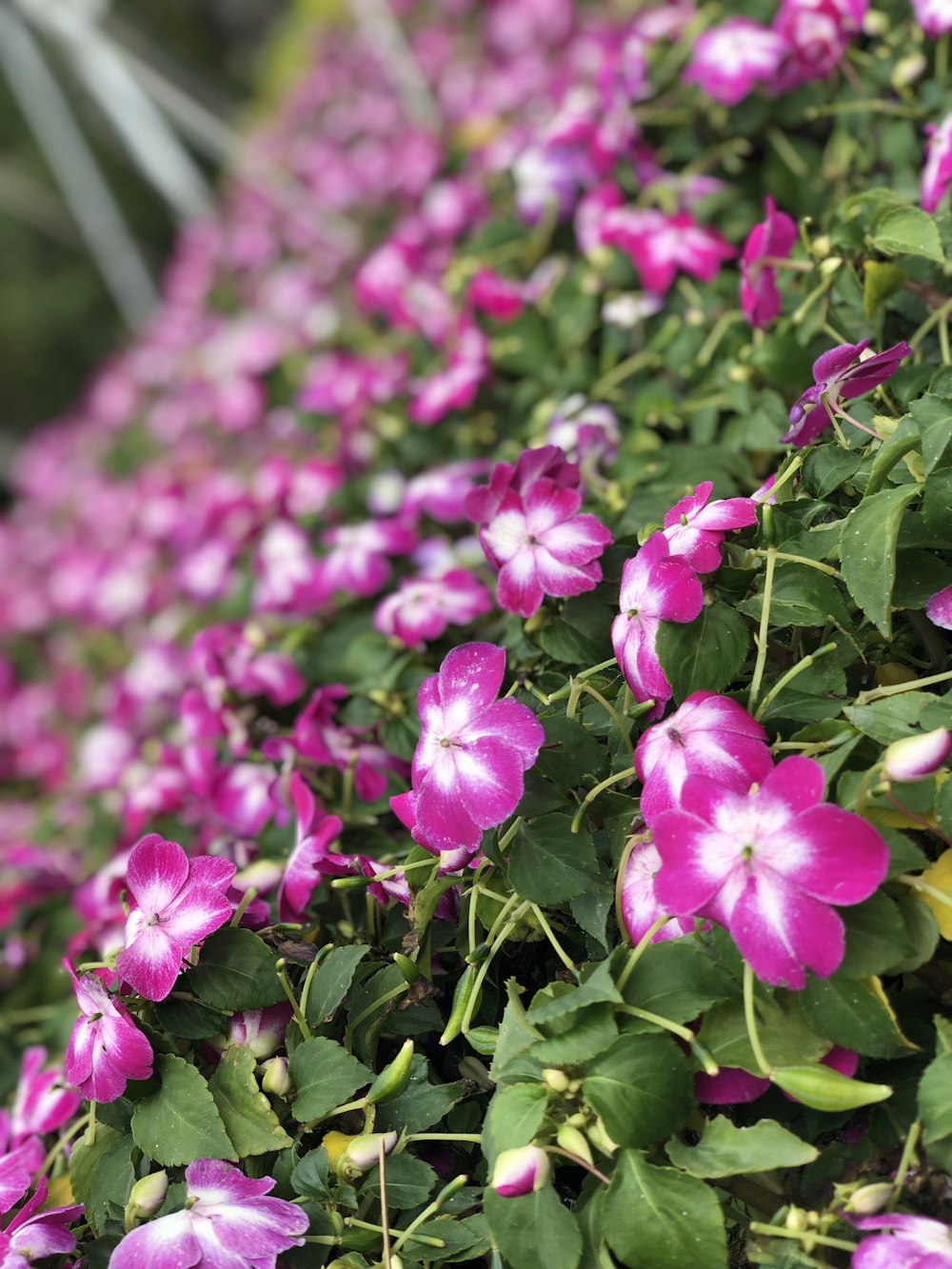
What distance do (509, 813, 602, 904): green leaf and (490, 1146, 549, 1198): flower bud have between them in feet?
0.40

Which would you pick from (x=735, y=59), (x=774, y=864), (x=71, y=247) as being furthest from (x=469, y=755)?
(x=71, y=247)

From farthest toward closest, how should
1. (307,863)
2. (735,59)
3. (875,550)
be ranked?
1. (735,59)
2. (307,863)
3. (875,550)

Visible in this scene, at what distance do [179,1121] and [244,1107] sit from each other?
0.04 m

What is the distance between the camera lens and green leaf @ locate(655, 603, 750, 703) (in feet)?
1.81

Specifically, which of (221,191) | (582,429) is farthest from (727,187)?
(221,191)

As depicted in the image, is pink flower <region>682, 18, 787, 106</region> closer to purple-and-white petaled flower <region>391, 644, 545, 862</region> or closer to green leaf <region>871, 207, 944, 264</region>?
green leaf <region>871, 207, 944, 264</region>

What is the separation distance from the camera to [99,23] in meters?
2.83

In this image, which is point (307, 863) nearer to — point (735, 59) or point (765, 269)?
point (765, 269)

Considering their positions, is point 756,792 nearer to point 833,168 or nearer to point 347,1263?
point 347,1263

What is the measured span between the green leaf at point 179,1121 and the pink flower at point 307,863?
0.41ft

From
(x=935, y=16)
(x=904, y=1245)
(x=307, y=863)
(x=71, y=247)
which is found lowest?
(x=904, y=1245)

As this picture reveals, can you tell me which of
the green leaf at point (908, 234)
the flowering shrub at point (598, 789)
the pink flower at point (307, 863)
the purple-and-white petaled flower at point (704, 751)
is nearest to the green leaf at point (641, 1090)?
the flowering shrub at point (598, 789)

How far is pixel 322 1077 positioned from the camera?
569mm

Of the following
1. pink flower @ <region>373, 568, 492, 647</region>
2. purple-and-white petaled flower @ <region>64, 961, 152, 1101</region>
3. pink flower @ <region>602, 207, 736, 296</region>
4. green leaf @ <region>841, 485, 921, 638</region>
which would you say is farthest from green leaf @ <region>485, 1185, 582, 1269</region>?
pink flower @ <region>602, 207, 736, 296</region>
